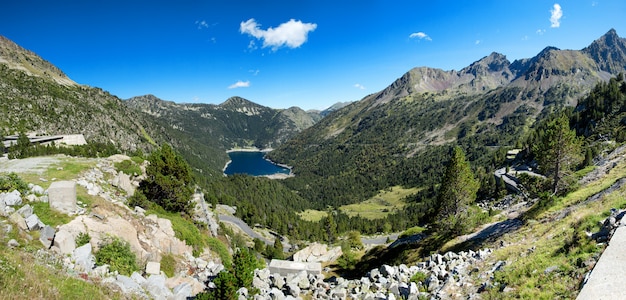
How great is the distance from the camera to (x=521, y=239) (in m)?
29.2

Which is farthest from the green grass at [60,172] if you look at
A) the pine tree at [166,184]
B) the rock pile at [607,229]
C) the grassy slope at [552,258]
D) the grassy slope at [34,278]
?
the rock pile at [607,229]

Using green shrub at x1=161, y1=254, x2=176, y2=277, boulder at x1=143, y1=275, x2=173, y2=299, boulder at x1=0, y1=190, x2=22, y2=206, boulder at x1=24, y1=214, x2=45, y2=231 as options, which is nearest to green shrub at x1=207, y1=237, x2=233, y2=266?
green shrub at x1=161, y1=254, x2=176, y2=277

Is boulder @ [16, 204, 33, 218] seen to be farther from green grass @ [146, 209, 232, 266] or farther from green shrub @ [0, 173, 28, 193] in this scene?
green grass @ [146, 209, 232, 266]

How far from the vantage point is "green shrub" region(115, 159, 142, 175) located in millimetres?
48594

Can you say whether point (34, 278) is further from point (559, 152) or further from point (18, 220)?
point (559, 152)

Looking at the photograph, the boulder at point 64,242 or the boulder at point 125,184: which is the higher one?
the boulder at point 125,184

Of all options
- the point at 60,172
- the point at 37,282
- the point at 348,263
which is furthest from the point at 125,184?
the point at 348,263

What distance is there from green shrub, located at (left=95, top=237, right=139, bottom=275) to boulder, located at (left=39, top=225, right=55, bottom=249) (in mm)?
3169

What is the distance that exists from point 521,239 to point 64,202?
43.8 meters

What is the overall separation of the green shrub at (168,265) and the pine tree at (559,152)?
49.5 metres

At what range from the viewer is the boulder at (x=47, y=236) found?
69.7ft

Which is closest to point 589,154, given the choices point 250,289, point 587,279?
point 587,279

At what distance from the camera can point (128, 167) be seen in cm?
5022

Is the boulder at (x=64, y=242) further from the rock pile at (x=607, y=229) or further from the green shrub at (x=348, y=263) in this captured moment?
the green shrub at (x=348, y=263)
